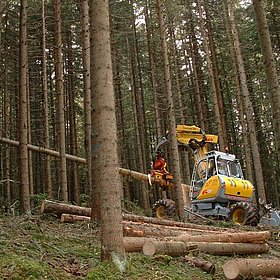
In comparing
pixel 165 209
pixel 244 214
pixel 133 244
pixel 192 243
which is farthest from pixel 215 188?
pixel 133 244

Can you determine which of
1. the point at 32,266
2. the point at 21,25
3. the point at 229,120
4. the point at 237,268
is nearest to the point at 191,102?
the point at 229,120

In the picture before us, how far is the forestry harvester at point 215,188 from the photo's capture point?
512 inches

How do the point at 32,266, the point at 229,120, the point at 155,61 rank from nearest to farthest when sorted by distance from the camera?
the point at 32,266, the point at 155,61, the point at 229,120

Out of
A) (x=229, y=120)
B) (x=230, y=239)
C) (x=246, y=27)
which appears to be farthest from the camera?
(x=229, y=120)

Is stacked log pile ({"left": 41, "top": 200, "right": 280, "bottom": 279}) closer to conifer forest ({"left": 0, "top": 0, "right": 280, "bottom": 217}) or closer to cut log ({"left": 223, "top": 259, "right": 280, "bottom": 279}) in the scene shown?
cut log ({"left": 223, "top": 259, "right": 280, "bottom": 279})

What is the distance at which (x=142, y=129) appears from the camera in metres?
24.2

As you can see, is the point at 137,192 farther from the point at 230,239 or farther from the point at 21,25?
the point at 230,239

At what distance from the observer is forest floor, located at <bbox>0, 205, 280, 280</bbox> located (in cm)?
473

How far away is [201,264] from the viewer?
22.4 ft

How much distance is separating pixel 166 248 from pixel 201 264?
2.07ft

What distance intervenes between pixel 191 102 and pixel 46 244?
22.4 meters

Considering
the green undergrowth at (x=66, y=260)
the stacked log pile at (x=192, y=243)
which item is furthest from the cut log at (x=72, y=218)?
the green undergrowth at (x=66, y=260)

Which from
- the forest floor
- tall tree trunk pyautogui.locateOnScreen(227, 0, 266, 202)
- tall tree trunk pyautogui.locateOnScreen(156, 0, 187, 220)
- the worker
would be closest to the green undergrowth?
the forest floor

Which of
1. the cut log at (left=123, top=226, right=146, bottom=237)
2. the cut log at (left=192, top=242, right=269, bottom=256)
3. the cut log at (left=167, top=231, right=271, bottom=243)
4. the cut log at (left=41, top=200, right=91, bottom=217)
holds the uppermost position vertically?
the cut log at (left=41, top=200, right=91, bottom=217)
